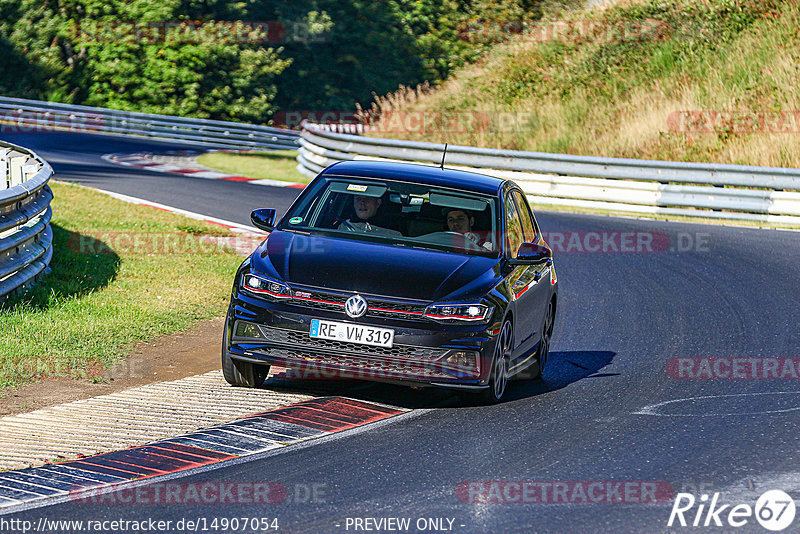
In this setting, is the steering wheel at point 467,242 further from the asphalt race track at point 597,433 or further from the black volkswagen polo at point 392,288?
the asphalt race track at point 597,433

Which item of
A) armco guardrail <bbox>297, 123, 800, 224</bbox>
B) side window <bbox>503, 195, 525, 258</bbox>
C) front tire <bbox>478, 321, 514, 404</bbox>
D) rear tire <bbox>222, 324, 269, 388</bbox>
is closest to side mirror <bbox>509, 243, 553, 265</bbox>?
side window <bbox>503, 195, 525, 258</bbox>

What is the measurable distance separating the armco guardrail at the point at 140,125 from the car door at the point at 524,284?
29.7 metres

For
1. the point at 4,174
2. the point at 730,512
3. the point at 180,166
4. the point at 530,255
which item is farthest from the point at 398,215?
the point at 180,166

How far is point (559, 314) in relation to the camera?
41.9ft

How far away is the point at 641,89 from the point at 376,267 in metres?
23.5

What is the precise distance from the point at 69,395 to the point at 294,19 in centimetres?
4955

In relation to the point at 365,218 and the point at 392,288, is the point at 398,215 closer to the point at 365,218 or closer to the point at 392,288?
the point at 365,218

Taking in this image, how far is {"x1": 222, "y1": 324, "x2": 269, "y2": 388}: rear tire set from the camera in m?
8.52

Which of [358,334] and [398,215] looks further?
[398,215]

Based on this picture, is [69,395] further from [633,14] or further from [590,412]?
[633,14]

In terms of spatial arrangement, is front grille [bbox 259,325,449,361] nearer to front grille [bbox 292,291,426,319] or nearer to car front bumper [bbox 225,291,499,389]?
car front bumper [bbox 225,291,499,389]

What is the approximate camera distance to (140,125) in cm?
3988

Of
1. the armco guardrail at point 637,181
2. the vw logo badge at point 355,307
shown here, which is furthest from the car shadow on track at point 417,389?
the armco guardrail at point 637,181

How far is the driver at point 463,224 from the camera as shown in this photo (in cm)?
905
